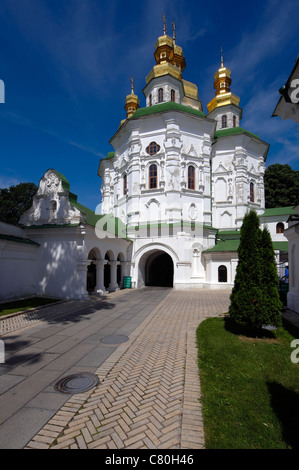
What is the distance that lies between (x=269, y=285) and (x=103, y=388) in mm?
5222

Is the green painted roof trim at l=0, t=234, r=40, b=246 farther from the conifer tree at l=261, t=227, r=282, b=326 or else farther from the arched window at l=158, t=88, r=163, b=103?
the arched window at l=158, t=88, r=163, b=103

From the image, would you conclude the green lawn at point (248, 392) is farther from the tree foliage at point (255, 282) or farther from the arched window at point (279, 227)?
the arched window at point (279, 227)

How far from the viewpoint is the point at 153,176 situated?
915 inches

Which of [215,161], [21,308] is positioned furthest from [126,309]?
[215,161]

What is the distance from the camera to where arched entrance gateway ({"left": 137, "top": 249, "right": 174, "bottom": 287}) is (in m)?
22.5

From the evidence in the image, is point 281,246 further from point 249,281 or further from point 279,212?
point 249,281

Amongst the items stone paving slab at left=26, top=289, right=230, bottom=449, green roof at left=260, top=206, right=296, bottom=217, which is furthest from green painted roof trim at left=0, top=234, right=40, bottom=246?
green roof at left=260, top=206, right=296, bottom=217

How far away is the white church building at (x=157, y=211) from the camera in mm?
14117

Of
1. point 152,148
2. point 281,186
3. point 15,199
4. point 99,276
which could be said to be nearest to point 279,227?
point 152,148

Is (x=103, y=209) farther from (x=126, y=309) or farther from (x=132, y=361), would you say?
(x=132, y=361)

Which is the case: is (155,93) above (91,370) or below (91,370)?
above

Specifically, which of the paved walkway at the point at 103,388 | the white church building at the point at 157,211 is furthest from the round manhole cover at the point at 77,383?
the white church building at the point at 157,211

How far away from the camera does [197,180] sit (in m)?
23.5

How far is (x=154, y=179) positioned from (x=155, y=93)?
1094 centimetres
